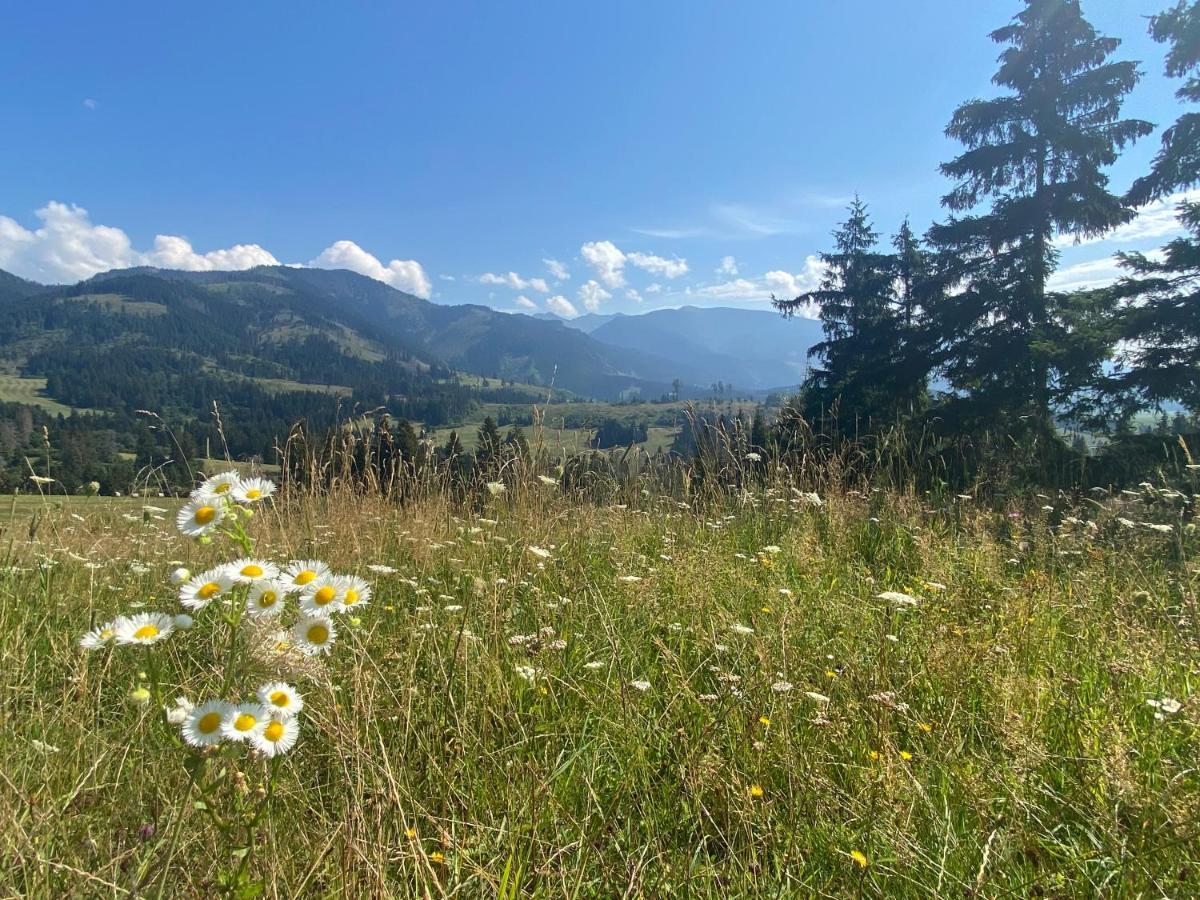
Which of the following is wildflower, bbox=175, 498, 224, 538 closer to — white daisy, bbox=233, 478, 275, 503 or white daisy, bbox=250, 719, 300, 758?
white daisy, bbox=233, 478, 275, 503

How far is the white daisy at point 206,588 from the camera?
1198 mm

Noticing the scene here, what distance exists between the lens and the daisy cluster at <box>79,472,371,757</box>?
110cm

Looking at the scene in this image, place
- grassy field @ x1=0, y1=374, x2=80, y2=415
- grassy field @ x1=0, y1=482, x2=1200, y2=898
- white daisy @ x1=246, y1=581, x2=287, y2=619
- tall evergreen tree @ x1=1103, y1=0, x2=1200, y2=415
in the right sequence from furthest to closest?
grassy field @ x1=0, y1=374, x2=80, y2=415, tall evergreen tree @ x1=1103, y1=0, x2=1200, y2=415, grassy field @ x1=0, y1=482, x2=1200, y2=898, white daisy @ x1=246, y1=581, x2=287, y2=619

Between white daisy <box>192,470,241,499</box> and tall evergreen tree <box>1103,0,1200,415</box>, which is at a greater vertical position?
tall evergreen tree <box>1103,0,1200,415</box>

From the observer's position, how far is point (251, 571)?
123 centimetres

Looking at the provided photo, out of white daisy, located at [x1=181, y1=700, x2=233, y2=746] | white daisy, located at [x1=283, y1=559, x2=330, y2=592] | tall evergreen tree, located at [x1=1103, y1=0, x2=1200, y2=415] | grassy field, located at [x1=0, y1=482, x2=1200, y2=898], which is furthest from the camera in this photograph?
tall evergreen tree, located at [x1=1103, y1=0, x2=1200, y2=415]

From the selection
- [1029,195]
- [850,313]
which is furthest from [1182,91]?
[850,313]

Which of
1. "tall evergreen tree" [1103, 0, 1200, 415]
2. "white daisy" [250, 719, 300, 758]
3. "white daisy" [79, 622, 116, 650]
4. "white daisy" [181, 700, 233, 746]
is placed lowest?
"white daisy" [250, 719, 300, 758]

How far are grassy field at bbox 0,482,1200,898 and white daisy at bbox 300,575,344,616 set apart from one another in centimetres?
15

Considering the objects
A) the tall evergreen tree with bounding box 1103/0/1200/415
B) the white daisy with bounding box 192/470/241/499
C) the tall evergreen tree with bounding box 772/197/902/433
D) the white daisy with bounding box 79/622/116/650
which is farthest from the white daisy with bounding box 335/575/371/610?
the tall evergreen tree with bounding box 772/197/902/433

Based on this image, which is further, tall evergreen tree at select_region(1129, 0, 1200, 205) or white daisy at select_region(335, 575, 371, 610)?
tall evergreen tree at select_region(1129, 0, 1200, 205)

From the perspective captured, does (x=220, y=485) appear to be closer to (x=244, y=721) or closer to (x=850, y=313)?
(x=244, y=721)

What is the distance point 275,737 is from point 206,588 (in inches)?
13.4

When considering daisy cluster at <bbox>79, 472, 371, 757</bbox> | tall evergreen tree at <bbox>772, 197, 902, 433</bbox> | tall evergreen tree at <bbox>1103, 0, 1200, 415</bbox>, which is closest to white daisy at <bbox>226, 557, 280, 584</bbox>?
daisy cluster at <bbox>79, 472, 371, 757</bbox>
